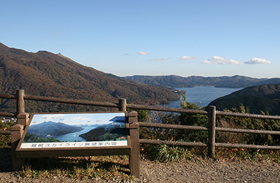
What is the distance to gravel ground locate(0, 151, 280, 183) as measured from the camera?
3.43 metres

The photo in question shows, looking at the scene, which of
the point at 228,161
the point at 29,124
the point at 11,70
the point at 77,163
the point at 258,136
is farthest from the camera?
the point at 11,70

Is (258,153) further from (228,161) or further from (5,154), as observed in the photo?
(5,154)

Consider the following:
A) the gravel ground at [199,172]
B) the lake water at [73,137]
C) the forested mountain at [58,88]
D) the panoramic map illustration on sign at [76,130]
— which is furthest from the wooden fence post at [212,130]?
the forested mountain at [58,88]

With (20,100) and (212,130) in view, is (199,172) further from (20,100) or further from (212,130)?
(20,100)

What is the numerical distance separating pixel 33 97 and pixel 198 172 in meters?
3.47

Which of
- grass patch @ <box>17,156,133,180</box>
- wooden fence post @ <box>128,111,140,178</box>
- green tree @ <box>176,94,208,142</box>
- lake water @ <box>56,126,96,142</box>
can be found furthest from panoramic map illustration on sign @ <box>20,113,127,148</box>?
green tree @ <box>176,94,208,142</box>

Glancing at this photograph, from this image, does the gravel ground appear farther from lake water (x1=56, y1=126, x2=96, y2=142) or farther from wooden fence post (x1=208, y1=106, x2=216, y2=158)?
lake water (x1=56, y1=126, x2=96, y2=142)

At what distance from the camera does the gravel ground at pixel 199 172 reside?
3426 millimetres

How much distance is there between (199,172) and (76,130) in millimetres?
2370

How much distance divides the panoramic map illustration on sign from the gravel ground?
0.66 metres

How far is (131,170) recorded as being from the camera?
3.37 meters

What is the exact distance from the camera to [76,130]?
329 centimetres

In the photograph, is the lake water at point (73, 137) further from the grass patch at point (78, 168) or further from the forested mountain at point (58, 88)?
the forested mountain at point (58, 88)

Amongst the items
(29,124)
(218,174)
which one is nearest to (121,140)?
(29,124)
